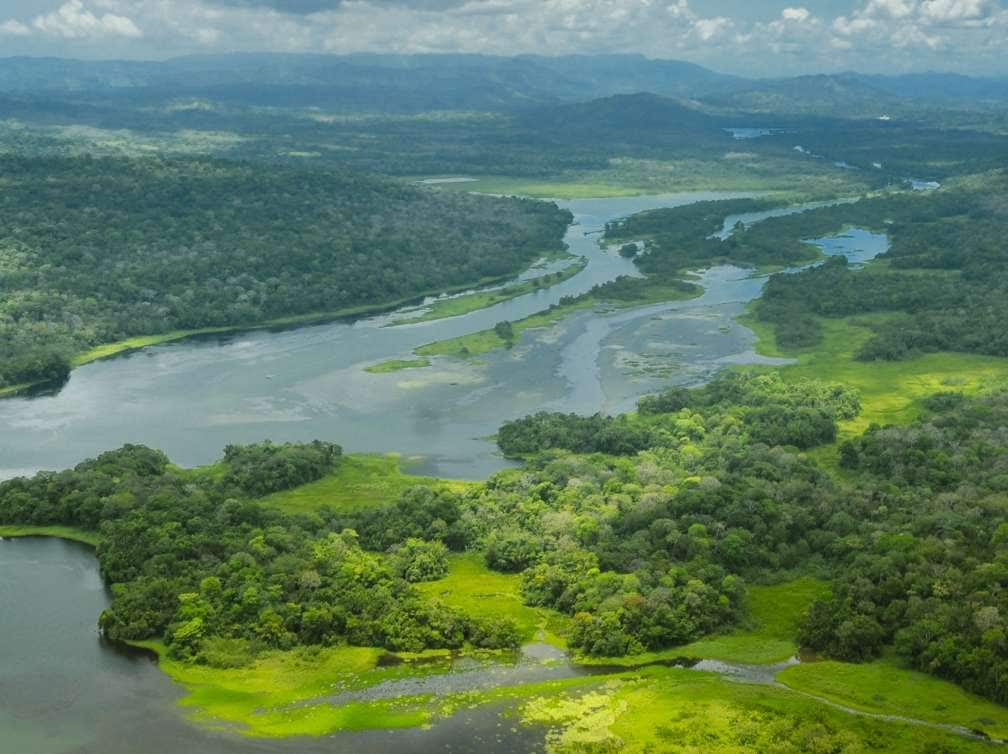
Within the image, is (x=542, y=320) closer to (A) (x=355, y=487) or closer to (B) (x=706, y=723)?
(A) (x=355, y=487)

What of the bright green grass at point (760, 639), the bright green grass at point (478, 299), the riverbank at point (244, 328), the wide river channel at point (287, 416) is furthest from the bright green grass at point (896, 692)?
the bright green grass at point (478, 299)

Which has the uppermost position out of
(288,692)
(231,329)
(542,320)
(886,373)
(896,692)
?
(542,320)

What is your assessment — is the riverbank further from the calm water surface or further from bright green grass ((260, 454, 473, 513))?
the calm water surface

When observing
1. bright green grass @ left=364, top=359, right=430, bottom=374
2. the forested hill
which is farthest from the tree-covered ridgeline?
the forested hill

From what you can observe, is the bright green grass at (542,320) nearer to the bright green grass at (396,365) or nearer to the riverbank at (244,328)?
the bright green grass at (396,365)

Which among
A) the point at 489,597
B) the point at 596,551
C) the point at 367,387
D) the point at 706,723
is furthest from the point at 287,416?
the point at 706,723

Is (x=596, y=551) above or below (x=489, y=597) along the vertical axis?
above
